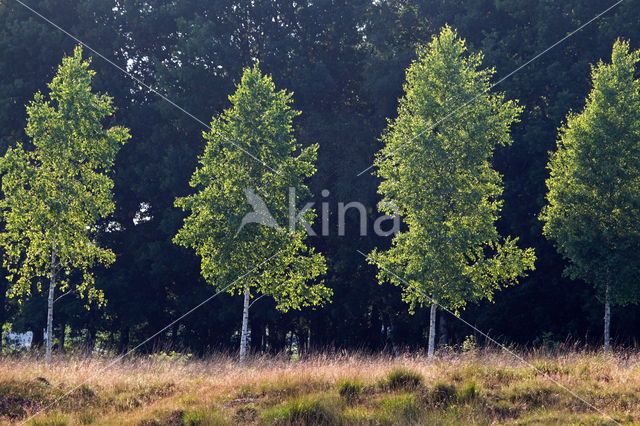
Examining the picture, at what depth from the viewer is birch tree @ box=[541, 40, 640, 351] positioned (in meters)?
25.6

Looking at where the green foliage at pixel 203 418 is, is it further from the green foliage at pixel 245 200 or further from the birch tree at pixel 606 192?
the birch tree at pixel 606 192

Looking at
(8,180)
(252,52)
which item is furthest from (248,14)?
(8,180)

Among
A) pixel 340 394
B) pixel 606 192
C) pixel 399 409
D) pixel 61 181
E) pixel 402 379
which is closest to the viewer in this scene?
pixel 399 409

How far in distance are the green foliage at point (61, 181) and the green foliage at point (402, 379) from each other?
12.9 meters

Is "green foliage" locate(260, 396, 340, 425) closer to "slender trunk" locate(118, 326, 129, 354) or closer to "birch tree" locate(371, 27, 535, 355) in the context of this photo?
"birch tree" locate(371, 27, 535, 355)

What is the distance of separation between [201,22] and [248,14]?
397cm

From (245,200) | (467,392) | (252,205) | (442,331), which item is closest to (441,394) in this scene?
(467,392)

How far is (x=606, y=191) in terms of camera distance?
25.9 m

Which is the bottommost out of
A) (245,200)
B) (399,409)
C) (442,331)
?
(399,409)

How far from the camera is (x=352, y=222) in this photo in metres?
36.0

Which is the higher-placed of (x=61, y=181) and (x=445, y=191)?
(x=61, y=181)

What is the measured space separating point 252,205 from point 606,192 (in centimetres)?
1264

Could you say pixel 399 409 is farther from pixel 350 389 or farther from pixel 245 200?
pixel 245 200

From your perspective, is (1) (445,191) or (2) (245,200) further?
(2) (245,200)
